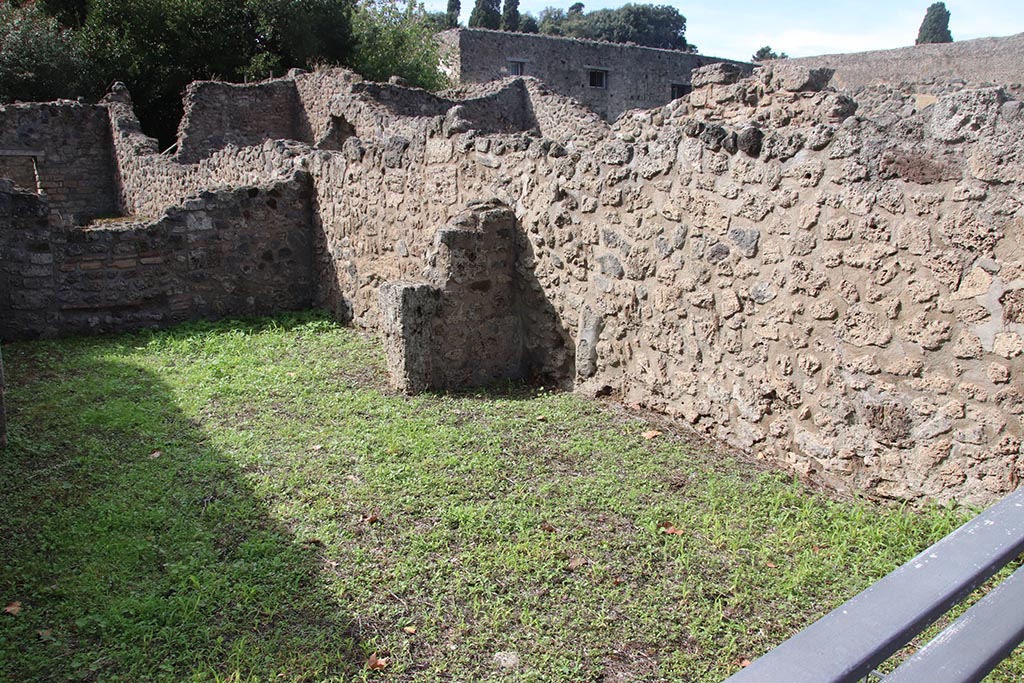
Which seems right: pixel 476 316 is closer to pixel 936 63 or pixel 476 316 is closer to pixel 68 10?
pixel 68 10

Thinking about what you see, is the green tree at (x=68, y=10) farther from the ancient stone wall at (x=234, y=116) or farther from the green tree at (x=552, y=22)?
the green tree at (x=552, y=22)

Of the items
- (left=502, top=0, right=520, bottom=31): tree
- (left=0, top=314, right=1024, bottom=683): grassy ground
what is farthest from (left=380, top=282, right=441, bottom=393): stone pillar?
(left=502, top=0, right=520, bottom=31): tree

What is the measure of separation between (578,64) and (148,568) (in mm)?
31409

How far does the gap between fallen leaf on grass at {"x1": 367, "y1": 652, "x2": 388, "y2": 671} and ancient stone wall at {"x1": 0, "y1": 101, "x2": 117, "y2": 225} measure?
620 inches

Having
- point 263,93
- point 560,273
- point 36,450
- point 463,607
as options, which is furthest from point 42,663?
point 263,93

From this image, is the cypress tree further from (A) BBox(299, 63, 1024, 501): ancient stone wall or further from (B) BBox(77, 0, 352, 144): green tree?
(A) BBox(299, 63, 1024, 501): ancient stone wall

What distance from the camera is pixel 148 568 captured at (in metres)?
3.71

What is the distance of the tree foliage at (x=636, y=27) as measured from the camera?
75000 millimetres

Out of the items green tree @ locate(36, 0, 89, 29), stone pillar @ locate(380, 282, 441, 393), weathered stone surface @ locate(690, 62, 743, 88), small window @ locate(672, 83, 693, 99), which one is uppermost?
green tree @ locate(36, 0, 89, 29)

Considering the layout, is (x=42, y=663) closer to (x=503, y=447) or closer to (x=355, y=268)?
(x=503, y=447)

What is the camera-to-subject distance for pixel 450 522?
4098 millimetres

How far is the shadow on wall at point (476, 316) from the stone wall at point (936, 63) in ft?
63.5

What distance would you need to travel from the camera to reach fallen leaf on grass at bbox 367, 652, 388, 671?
9.93 ft

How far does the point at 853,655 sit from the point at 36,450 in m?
5.36
